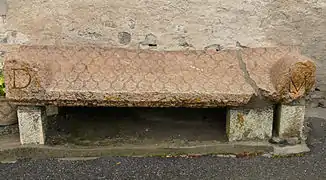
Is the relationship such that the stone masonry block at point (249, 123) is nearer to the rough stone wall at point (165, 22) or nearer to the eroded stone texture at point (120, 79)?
the eroded stone texture at point (120, 79)

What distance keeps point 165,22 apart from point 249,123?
118 cm

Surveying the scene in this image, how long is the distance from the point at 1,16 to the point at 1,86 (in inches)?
26.1

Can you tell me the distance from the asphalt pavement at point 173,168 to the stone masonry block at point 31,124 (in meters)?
0.19

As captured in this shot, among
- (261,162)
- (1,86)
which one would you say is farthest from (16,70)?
(261,162)

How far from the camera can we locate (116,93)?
310 centimetres

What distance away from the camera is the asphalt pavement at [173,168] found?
116 inches

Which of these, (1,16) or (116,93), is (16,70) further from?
(1,16)

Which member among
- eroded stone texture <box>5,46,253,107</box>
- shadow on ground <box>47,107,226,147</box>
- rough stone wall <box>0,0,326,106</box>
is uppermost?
rough stone wall <box>0,0,326,106</box>

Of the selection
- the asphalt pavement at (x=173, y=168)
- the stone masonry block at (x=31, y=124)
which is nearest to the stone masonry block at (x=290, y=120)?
the asphalt pavement at (x=173, y=168)

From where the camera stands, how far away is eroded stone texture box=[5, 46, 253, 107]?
307 cm

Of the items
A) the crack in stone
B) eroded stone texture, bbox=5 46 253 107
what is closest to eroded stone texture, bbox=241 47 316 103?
the crack in stone

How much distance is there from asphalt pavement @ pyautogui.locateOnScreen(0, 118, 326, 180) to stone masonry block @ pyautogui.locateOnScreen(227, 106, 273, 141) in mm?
216

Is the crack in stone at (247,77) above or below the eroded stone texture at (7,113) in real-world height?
above

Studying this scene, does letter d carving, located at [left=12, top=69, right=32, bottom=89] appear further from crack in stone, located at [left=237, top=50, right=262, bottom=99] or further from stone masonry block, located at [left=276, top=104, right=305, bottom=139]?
stone masonry block, located at [left=276, top=104, right=305, bottom=139]
